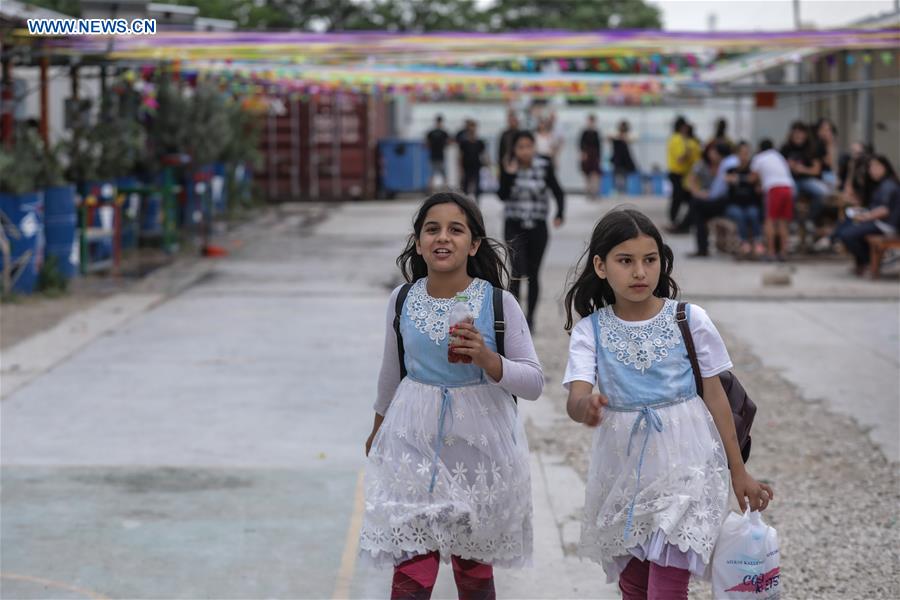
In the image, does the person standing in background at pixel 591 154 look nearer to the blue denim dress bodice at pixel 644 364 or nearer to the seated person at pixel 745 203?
the seated person at pixel 745 203

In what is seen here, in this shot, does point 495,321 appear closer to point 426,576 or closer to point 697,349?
point 697,349

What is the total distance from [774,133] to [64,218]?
1967 cm

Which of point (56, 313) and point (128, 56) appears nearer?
point (56, 313)

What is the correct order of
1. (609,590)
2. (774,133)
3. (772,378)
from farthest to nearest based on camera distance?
(774,133) → (772,378) → (609,590)

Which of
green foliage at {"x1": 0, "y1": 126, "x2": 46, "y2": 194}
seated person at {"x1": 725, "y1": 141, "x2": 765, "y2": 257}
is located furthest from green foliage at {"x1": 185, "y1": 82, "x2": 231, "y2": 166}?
seated person at {"x1": 725, "y1": 141, "x2": 765, "y2": 257}

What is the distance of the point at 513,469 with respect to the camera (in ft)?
13.2

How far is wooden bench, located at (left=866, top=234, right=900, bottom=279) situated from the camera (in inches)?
583

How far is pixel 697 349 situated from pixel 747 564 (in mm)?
604

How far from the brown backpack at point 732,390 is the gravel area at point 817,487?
1.30m

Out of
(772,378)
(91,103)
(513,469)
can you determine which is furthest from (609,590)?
(91,103)

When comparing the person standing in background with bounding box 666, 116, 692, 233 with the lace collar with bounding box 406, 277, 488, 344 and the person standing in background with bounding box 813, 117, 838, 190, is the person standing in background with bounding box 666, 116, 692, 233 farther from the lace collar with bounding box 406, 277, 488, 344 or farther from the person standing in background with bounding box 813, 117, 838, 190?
the lace collar with bounding box 406, 277, 488, 344

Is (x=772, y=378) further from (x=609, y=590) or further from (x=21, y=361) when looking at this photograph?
(x=21, y=361)

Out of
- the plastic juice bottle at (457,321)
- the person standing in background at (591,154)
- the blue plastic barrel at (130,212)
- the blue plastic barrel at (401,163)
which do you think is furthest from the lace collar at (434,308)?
the blue plastic barrel at (401,163)

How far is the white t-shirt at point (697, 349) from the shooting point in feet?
12.5
